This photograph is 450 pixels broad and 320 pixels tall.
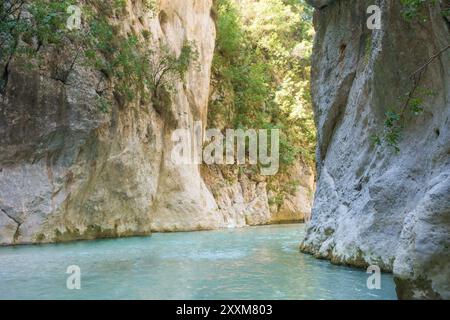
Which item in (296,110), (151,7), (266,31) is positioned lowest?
(296,110)

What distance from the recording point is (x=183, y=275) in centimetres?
839

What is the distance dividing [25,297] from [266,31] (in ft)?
99.2

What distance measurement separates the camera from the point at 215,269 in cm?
908

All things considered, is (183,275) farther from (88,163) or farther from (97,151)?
(97,151)

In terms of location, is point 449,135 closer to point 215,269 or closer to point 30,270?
point 215,269

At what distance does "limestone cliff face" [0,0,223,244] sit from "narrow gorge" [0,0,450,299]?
0.05 m

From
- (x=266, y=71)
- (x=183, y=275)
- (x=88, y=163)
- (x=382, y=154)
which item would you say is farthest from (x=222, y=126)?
(x=183, y=275)

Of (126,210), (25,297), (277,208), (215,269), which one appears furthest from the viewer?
(277,208)

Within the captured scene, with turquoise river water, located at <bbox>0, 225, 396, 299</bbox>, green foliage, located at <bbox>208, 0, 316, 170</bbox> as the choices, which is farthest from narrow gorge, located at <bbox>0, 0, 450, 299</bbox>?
turquoise river water, located at <bbox>0, 225, 396, 299</bbox>

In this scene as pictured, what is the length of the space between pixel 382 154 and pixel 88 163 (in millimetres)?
10738

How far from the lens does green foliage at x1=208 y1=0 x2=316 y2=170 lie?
97.6ft

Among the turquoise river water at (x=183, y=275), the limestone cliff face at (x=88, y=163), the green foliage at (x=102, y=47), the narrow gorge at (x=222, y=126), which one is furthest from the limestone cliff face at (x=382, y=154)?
the limestone cliff face at (x=88, y=163)

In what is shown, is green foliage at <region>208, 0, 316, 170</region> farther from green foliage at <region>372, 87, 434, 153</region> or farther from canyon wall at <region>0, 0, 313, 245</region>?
green foliage at <region>372, 87, 434, 153</region>

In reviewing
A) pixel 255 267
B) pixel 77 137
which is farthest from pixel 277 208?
pixel 255 267
